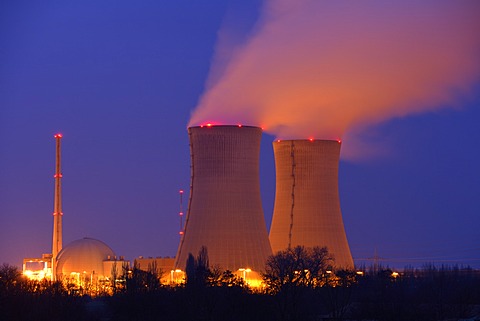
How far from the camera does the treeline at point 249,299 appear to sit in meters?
26.9

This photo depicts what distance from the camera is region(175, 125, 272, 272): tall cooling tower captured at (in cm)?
2955

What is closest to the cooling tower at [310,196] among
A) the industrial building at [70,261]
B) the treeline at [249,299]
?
the treeline at [249,299]

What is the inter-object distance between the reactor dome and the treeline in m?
6.28

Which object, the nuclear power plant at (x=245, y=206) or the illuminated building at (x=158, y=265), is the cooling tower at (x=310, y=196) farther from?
the illuminated building at (x=158, y=265)

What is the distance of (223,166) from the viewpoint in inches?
1164

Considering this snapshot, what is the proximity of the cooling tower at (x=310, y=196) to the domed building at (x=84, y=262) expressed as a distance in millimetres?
9167

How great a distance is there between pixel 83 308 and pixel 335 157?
889cm

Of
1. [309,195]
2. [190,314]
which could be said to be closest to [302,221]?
[309,195]

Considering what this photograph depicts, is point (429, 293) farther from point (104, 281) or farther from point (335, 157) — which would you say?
point (104, 281)

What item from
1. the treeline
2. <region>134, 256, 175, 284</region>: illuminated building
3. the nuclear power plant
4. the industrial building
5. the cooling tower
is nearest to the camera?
the treeline

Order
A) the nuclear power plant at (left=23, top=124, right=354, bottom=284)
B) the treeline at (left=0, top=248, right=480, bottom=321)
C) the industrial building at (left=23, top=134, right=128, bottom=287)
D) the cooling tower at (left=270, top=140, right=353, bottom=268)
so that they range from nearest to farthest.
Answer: the treeline at (left=0, top=248, right=480, bottom=321), the nuclear power plant at (left=23, top=124, right=354, bottom=284), the cooling tower at (left=270, top=140, right=353, bottom=268), the industrial building at (left=23, top=134, right=128, bottom=287)

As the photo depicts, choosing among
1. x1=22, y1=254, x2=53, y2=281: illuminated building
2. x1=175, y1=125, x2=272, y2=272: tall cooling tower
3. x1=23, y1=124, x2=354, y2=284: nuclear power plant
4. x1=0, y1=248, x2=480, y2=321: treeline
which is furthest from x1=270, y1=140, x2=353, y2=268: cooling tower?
x1=22, y1=254, x2=53, y2=281: illuminated building

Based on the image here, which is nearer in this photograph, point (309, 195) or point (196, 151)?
point (196, 151)

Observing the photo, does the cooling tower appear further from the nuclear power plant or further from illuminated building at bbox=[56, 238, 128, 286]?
illuminated building at bbox=[56, 238, 128, 286]
